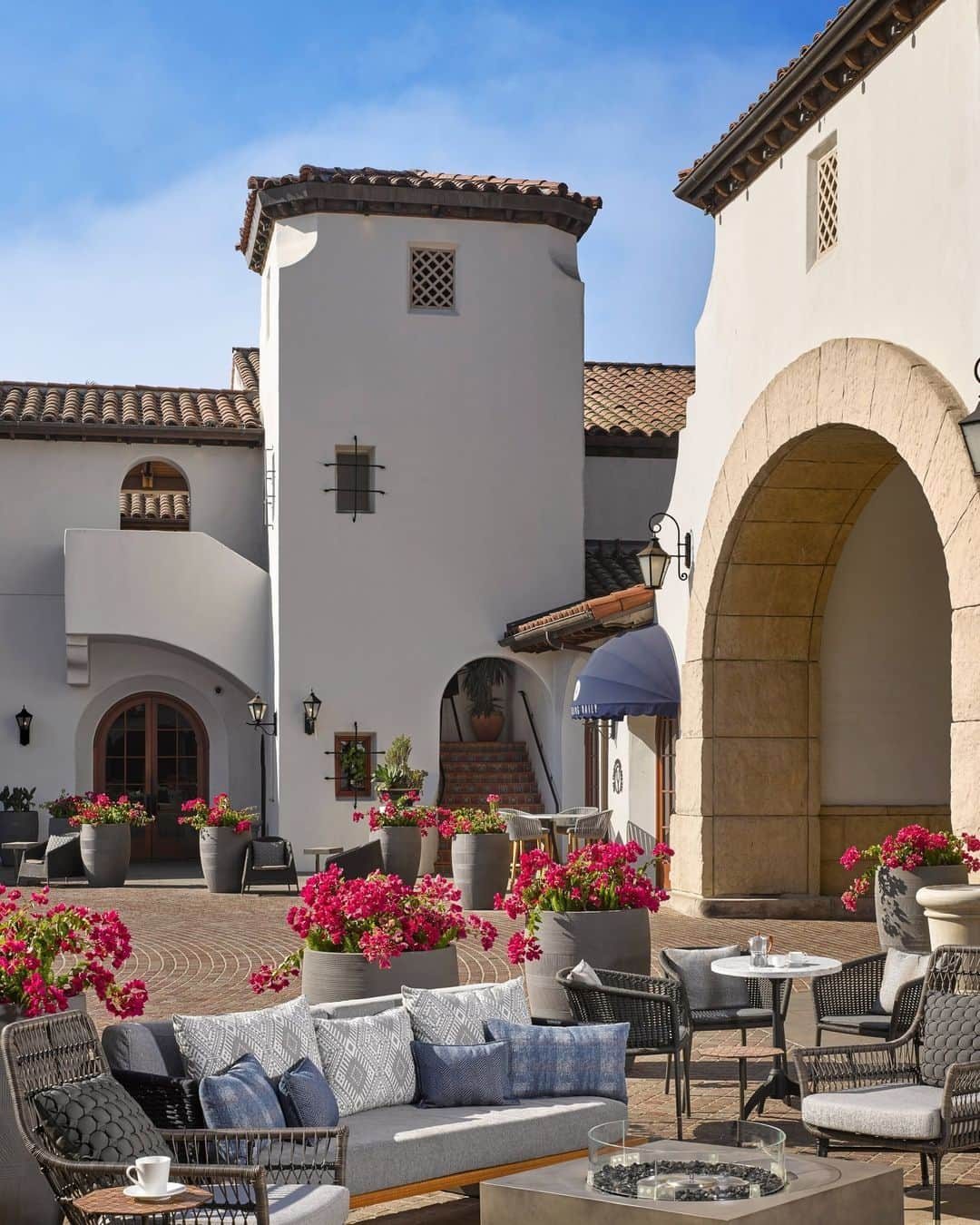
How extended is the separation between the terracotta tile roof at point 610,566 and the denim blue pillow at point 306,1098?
17427 millimetres

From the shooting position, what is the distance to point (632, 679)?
58.8 feet

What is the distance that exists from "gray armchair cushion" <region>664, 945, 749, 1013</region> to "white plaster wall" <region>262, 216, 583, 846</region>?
49.8 feet

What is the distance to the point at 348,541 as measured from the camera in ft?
79.6

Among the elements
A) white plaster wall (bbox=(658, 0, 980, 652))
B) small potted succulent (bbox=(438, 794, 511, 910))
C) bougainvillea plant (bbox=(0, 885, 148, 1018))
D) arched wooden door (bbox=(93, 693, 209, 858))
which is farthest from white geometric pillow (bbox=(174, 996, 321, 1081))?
arched wooden door (bbox=(93, 693, 209, 858))

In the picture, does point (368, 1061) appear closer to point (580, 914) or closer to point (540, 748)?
point (580, 914)

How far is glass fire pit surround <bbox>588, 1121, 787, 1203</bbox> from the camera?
5.29 m

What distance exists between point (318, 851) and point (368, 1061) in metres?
15.3

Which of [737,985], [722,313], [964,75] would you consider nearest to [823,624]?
[722,313]

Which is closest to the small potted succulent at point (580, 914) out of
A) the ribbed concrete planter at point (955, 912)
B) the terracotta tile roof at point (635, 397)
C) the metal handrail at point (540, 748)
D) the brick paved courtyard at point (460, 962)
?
the brick paved courtyard at point (460, 962)

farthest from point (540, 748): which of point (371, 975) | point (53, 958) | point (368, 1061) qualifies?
point (53, 958)

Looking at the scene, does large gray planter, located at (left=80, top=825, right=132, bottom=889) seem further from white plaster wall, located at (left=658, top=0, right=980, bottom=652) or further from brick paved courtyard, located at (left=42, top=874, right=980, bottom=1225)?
white plaster wall, located at (left=658, top=0, right=980, bottom=652)

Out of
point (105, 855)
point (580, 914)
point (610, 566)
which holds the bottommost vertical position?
point (105, 855)

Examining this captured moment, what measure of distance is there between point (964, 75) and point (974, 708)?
469cm

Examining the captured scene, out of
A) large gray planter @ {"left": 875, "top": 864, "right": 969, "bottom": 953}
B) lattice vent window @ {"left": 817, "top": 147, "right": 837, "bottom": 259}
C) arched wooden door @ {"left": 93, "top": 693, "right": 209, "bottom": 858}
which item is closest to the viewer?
large gray planter @ {"left": 875, "top": 864, "right": 969, "bottom": 953}
